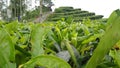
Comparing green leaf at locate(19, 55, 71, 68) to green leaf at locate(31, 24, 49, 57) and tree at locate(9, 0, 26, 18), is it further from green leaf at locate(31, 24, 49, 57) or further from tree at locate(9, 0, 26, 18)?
tree at locate(9, 0, 26, 18)

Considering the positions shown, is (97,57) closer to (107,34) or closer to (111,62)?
(107,34)

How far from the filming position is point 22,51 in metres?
0.51

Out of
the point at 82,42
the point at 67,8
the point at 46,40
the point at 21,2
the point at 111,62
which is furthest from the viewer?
the point at 67,8

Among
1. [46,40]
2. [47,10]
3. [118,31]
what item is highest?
[118,31]

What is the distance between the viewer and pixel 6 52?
0.43 metres

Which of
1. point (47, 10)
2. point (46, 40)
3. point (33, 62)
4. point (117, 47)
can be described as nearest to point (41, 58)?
point (33, 62)

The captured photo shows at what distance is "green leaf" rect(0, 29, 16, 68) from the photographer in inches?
16.6

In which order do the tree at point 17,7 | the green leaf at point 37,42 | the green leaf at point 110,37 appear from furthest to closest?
the tree at point 17,7 < the green leaf at point 37,42 < the green leaf at point 110,37

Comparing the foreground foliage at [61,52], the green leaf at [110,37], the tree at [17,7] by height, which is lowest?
the tree at [17,7]

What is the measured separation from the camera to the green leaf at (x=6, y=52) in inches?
16.6

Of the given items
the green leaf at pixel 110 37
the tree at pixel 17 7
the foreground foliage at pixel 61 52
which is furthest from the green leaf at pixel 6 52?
the tree at pixel 17 7

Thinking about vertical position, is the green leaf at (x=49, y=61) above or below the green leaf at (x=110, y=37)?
below

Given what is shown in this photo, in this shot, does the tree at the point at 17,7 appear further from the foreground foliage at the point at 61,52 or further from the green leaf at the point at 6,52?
the green leaf at the point at 6,52

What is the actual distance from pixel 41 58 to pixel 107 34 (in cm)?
10
